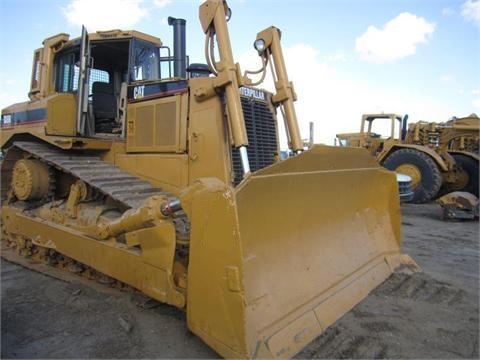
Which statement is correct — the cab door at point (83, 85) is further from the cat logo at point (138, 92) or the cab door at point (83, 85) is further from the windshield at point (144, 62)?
the cat logo at point (138, 92)

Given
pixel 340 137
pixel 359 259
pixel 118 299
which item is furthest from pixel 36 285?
pixel 340 137

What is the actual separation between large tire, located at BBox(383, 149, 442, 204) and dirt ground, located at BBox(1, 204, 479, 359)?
264 inches

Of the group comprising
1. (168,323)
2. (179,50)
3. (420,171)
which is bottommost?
(168,323)

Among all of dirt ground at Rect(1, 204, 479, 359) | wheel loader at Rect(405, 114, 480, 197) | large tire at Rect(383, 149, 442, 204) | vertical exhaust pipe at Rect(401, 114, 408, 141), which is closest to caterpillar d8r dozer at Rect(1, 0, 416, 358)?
dirt ground at Rect(1, 204, 479, 359)

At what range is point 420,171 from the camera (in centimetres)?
1144

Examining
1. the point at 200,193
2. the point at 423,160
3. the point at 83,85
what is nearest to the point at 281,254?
the point at 200,193

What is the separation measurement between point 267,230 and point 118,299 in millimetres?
1735

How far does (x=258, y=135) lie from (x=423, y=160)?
833 cm

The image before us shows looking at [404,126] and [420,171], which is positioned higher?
[404,126]

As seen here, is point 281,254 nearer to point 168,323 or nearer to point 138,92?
point 168,323

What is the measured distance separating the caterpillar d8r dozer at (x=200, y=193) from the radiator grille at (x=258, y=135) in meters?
0.02

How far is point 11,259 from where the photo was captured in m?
5.50

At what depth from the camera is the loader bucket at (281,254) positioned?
109 inches

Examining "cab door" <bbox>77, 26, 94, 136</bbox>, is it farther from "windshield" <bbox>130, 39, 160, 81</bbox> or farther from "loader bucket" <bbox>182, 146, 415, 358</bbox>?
"loader bucket" <bbox>182, 146, 415, 358</bbox>
